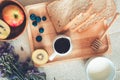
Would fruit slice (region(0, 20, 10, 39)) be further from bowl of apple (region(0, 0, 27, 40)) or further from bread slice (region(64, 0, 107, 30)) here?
bread slice (region(64, 0, 107, 30))

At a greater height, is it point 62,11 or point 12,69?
point 62,11

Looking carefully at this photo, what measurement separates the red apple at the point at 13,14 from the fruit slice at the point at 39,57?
103mm

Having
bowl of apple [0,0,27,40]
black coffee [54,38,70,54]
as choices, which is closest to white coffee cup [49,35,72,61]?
black coffee [54,38,70,54]

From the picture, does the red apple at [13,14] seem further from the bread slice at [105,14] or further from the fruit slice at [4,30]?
the bread slice at [105,14]

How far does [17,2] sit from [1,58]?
17cm

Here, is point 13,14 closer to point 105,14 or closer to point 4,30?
point 4,30

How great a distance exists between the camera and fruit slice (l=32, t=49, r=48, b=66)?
99cm

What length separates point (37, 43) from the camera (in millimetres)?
1007

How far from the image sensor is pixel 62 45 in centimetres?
97

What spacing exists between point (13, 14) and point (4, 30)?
5 cm

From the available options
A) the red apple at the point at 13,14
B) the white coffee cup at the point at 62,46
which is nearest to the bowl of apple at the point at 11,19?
the red apple at the point at 13,14

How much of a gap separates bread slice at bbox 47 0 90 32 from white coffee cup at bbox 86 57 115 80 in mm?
136

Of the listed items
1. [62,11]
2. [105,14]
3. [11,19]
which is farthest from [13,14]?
[105,14]

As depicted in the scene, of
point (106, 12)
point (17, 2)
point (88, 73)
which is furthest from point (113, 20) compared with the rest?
point (17, 2)
